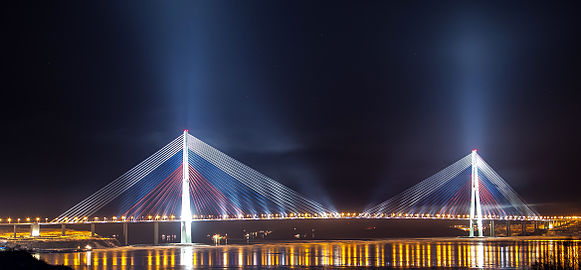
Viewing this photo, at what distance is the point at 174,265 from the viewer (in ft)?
152

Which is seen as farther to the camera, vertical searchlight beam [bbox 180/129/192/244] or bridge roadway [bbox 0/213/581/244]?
bridge roadway [bbox 0/213/581/244]

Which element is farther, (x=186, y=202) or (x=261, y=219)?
(x=261, y=219)

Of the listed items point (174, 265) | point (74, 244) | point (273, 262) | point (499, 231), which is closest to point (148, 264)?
point (174, 265)

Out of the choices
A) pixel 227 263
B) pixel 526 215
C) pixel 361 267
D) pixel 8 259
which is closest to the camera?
pixel 8 259

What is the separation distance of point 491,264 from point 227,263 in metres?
17.6

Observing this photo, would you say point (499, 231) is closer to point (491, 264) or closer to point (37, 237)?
point (37, 237)

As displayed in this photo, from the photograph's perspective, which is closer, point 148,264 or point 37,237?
point 148,264

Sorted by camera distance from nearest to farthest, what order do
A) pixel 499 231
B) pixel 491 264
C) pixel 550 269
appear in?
1. pixel 550 269
2. pixel 491 264
3. pixel 499 231

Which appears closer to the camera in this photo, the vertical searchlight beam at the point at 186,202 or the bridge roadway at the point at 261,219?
the vertical searchlight beam at the point at 186,202

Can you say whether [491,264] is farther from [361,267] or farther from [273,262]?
[273,262]

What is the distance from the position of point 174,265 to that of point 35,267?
49.1ft

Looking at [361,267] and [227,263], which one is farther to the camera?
[227,263]

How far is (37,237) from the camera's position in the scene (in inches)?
3440

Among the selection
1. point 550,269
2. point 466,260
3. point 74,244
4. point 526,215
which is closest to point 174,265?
point 466,260
